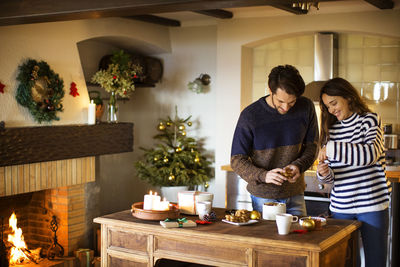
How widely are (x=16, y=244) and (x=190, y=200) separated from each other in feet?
7.69

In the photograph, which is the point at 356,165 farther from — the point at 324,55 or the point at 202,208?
the point at 324,55

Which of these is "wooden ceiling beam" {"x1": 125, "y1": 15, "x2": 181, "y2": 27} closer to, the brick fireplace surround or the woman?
the brick fireplace surround

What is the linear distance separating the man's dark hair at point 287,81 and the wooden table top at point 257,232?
0.71 metres

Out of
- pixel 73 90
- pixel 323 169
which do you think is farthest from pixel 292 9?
pixel 323 169

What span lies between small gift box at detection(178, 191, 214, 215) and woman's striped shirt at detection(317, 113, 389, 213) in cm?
64

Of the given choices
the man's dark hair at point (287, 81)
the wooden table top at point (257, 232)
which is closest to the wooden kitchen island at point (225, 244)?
the wooden table top at point (257, 232)

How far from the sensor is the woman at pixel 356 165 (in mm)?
2926

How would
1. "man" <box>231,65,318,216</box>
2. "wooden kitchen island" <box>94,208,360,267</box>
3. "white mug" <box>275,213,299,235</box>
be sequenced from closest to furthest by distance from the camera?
"wooden kitchen island" <box>94,208,360,267</box>, "white mug" <box>275,213,299,235</box>, "man" <box>231,65,318,216</box>

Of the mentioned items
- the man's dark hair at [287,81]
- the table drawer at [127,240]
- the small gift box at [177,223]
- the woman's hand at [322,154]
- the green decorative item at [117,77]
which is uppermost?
the green decorative item at [117,77]

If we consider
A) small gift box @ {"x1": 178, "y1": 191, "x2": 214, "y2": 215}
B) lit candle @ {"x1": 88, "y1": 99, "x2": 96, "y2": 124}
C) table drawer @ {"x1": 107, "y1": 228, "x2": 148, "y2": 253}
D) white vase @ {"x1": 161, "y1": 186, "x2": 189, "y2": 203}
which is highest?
lit candle @ {"x1": 88, "y1": 99, "x2": 96, "y2": 124}

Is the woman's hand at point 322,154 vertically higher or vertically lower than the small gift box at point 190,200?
higher

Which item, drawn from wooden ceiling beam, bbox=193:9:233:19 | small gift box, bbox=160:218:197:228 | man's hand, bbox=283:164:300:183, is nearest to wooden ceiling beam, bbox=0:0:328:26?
man's hand, bbox=283:164:300:183

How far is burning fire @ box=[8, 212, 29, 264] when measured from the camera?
4.76 m

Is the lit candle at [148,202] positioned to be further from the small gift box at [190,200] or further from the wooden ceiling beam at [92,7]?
the wooden ceiling beam at [92,7]
